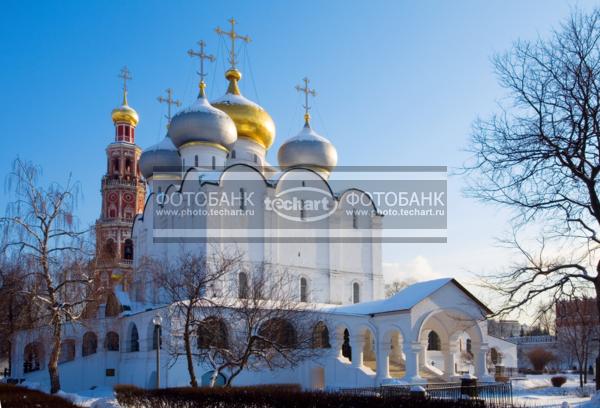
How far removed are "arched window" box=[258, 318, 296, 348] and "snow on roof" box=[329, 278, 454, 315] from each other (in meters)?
5.29

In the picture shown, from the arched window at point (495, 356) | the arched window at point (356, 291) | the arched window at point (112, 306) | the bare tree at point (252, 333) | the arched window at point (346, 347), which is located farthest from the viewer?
the arched window at point (495, 356)

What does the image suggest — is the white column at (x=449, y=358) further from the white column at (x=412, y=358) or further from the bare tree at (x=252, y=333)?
the bare tree at (x=252, y=333)

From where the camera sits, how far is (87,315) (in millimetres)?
24359

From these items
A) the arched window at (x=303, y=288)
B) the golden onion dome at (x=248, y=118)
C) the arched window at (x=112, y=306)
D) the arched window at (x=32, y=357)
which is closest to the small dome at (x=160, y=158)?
the golden onion dome at (x=248, y=118)

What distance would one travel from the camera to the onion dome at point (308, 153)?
1414 inches

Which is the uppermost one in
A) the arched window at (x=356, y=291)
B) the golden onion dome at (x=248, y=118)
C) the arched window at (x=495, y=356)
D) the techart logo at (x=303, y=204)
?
the golden onion dome at (x=248, y=118)

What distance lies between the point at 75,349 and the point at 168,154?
38.3 ft

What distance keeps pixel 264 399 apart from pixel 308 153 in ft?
81.8

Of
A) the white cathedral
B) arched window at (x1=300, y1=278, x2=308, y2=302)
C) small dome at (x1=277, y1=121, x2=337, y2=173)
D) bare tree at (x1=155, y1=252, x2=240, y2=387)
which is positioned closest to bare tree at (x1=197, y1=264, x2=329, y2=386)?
bare tree at (x1=155, y1=252, x2=240, y2=387)

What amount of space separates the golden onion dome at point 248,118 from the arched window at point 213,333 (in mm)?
17297

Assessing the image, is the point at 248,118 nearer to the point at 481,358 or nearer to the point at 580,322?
the point at 481,358

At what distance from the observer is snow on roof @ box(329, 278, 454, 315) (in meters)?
23.7

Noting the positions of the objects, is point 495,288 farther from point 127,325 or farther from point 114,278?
point 127,325

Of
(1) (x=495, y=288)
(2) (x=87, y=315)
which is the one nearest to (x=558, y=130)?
(1) (x=495, y=288)
